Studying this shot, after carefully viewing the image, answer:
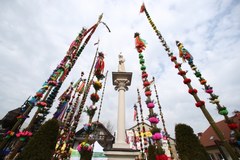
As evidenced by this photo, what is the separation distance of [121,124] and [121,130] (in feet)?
1.18

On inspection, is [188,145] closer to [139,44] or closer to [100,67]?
[100,67]

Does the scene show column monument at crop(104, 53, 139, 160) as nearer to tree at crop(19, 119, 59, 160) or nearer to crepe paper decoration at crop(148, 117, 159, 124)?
tree at crop(19, 119, 59, 160)

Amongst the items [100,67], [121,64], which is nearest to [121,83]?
[121,64]

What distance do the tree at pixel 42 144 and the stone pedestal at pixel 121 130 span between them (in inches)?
124

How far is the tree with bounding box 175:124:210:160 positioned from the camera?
4820mm

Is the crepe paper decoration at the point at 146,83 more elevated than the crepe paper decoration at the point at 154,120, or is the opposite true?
the crepe paper decoration at the point at 146,83

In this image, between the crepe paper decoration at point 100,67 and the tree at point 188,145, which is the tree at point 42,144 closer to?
the crepe paper decoration at point 100,67

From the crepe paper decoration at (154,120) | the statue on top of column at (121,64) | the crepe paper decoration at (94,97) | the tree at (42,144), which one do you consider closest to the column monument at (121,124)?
the statue on top of column at (121,64)

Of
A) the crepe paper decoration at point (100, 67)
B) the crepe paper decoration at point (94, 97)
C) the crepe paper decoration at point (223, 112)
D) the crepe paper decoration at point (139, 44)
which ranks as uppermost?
the crepe paper decoration at point (139, 44)

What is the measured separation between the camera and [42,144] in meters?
4.26

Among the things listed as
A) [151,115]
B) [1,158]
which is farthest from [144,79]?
[1,158]

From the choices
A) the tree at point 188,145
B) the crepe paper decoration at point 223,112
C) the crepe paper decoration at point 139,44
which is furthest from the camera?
the crepe paper decoration at point 139,44

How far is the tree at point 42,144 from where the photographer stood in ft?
13.1

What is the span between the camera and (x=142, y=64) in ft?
18.0
